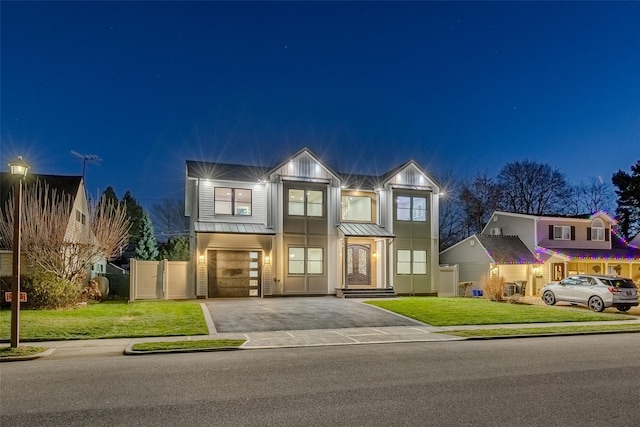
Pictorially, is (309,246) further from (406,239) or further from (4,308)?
(4,308)

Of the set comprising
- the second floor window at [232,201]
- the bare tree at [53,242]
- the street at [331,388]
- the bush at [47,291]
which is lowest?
the street at [331,388]

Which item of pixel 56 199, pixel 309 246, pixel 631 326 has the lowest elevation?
pixel 631 326

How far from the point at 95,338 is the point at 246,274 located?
38.8ft

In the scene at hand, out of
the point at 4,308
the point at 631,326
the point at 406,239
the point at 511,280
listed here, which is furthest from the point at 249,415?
the point at 511,280

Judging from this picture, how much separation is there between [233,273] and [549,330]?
1484 cm

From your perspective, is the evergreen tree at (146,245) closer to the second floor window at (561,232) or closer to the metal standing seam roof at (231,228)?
the metal standing seam roof at (231,228)

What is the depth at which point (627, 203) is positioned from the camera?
4688 cm

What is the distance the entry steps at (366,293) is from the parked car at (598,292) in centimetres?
791

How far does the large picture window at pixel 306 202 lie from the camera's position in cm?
2467

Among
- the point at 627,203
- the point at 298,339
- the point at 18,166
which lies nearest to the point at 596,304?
the point at 298,339

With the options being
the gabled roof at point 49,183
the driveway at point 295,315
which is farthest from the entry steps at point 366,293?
the gabled roof at point 49,183

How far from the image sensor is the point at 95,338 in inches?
480

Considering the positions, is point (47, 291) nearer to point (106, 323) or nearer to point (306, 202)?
point (106, 323)

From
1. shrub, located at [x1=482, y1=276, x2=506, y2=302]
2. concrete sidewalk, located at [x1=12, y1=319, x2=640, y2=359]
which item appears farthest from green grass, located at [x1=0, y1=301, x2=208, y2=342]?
shrub, located at [x1=482, y1=276, x2=506, y2=302]
